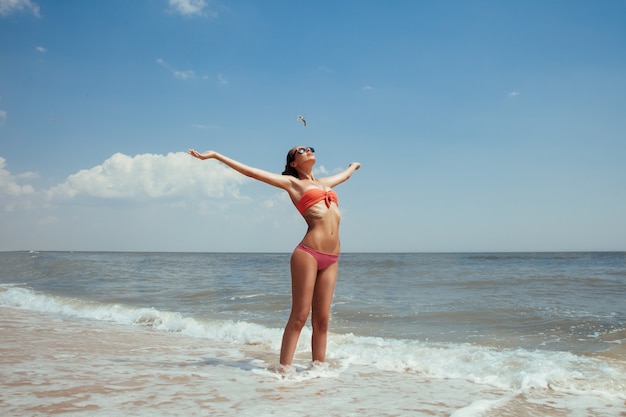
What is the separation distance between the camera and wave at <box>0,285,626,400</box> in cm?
467

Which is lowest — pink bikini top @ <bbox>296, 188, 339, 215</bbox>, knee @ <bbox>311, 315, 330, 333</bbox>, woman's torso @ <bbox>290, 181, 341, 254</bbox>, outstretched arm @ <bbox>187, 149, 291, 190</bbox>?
knee @ <bbox>311, 315, 330, 333</bbox>

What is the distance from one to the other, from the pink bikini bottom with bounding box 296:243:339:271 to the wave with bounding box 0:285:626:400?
135cm

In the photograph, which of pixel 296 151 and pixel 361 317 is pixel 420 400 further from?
pixel 361 317

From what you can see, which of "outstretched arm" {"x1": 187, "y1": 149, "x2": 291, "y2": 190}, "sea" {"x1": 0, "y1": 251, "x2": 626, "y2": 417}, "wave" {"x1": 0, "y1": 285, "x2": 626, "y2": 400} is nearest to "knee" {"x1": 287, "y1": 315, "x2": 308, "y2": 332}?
"sea" {"x1": 0, "y1": 251, "x2": 626, "y2": 417}

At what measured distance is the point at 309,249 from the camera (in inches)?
184

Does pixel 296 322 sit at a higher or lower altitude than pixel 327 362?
higher

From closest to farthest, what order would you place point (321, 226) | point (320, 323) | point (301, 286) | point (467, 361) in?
point (301, 286), point (321, 226), point (320, 323), point (467, 361)

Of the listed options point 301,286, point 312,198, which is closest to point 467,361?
point 301,286

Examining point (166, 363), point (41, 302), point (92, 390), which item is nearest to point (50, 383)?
point (92, 390)

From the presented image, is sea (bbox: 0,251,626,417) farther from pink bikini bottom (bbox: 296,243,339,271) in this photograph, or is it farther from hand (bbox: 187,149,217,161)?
hand (bbox: 187,149,217,161)

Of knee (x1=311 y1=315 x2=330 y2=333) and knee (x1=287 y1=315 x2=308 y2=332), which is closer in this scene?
knee (x1=287 y1=315 x2=308 y2=332)

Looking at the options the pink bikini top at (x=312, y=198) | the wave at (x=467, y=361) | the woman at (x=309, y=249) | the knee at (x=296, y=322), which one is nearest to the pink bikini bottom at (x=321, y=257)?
the woman at (x=309, y=249)

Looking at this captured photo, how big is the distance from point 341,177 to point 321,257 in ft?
3.89

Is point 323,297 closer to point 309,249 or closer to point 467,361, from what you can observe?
point 309,249
